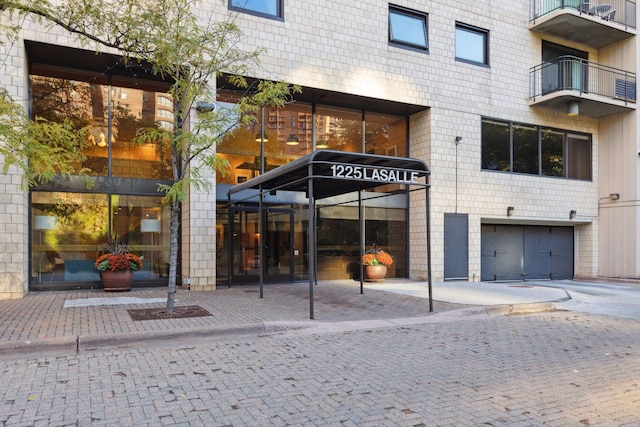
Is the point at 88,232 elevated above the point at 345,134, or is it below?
below

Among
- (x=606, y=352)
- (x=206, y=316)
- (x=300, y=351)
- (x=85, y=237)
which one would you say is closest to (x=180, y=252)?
(x=85, y=237)

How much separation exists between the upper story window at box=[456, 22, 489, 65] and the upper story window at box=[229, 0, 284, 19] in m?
6.48

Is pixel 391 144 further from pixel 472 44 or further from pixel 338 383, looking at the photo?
pixel 338 383

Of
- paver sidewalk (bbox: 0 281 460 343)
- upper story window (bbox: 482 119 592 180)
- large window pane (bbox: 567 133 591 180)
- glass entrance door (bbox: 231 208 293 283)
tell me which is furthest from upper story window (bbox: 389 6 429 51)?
paver sidewalk (bbox: 0 281 460 343)

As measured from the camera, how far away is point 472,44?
1620 cm

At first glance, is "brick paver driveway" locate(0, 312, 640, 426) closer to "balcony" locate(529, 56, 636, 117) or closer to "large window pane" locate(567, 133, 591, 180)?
"balcony" locate(529, 56, 636, 117)

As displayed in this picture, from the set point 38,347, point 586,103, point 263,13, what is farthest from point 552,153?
point 38,347

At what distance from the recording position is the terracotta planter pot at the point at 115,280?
11.0 metres

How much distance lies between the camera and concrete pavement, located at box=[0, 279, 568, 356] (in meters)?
6.50

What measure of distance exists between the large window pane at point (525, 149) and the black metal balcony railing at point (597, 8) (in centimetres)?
401

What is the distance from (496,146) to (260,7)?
30.4 feet

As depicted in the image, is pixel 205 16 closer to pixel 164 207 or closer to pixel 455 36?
pixel 164 207

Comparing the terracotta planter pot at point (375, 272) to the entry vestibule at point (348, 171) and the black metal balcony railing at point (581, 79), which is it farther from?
the black metal balcony railing at point (581, 79)

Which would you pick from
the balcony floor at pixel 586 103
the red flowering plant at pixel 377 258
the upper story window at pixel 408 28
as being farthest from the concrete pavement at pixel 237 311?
the upper story window at pixel 408 28
